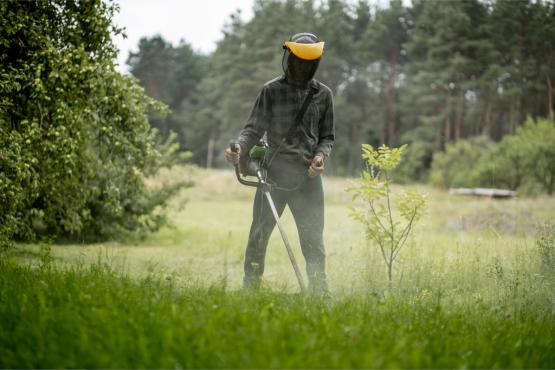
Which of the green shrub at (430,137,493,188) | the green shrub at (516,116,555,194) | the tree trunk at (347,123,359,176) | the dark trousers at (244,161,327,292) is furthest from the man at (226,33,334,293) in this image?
the tree trunk at (347,123,359,176)

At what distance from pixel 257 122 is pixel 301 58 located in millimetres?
796

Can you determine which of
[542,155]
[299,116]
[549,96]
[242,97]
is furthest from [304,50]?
[242,97]

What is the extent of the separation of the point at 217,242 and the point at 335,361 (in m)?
9.49

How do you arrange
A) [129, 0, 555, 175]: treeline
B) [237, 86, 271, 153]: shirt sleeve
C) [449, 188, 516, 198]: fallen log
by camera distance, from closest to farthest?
[237, 86, 271, 153]: shirt sleeve
[449, 188, 516, 198]: fallen log
[129, 0, 555, 175]: treeline

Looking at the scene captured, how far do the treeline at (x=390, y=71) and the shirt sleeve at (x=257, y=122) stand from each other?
15.6 metres

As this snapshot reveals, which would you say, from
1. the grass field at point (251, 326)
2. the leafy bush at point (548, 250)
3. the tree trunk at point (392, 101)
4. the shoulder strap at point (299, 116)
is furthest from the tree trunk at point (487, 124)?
the shoulder strap at point (299, 116)

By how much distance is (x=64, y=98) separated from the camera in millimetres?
7215

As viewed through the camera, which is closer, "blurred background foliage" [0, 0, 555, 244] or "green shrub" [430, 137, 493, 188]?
"blurred background foliage" [0, 0, 555, 244]

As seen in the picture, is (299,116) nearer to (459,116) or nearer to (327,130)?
(327,130)

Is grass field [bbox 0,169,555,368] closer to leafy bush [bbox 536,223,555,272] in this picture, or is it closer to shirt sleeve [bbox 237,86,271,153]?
leafy bush [bbox 536,223,555,272]

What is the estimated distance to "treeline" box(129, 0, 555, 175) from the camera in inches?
1003

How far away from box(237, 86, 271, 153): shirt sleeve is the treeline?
15642mm

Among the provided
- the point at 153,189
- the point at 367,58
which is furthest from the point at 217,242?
the point at 367,58

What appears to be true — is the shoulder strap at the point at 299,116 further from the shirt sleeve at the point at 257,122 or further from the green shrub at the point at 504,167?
the green shrub at the point at 504,167
